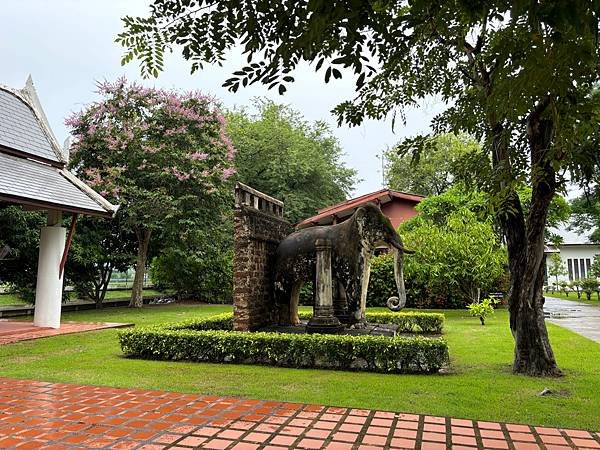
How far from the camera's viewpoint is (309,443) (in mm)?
4145

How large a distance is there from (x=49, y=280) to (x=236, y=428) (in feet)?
32.9

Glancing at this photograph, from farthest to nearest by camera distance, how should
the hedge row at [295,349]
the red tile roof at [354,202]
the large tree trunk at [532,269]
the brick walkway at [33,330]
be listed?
the red tile roof at [354,202] → the brick walkway at [33,330] → the hedge row at [295,349] → the large tree trunk at [532,269]

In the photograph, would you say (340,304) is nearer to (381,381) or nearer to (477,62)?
(381,381)

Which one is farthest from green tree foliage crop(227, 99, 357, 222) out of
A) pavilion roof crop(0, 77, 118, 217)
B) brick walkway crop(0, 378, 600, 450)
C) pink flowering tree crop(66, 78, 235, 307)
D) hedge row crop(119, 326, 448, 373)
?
brick walkway crop(0, 378, 600, 450)

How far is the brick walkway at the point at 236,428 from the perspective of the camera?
414 cm

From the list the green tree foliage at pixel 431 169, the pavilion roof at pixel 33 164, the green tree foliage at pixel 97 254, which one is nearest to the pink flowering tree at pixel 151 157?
the green tree foliage at pixel 97 254

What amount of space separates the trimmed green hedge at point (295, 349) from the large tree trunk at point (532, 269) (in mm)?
1249

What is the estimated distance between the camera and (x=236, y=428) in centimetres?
452

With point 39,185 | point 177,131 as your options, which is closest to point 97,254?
point 177,131

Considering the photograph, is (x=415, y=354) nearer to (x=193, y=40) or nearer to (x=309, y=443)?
(x=309, y=443)

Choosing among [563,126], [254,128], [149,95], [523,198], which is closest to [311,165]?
[254,128]

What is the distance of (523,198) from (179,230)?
13098 millimetres

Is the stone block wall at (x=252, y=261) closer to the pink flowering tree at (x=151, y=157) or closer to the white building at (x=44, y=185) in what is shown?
the white building at (x=44, y=185)

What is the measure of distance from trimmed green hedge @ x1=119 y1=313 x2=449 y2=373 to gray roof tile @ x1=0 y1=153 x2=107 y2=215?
4673 mm
